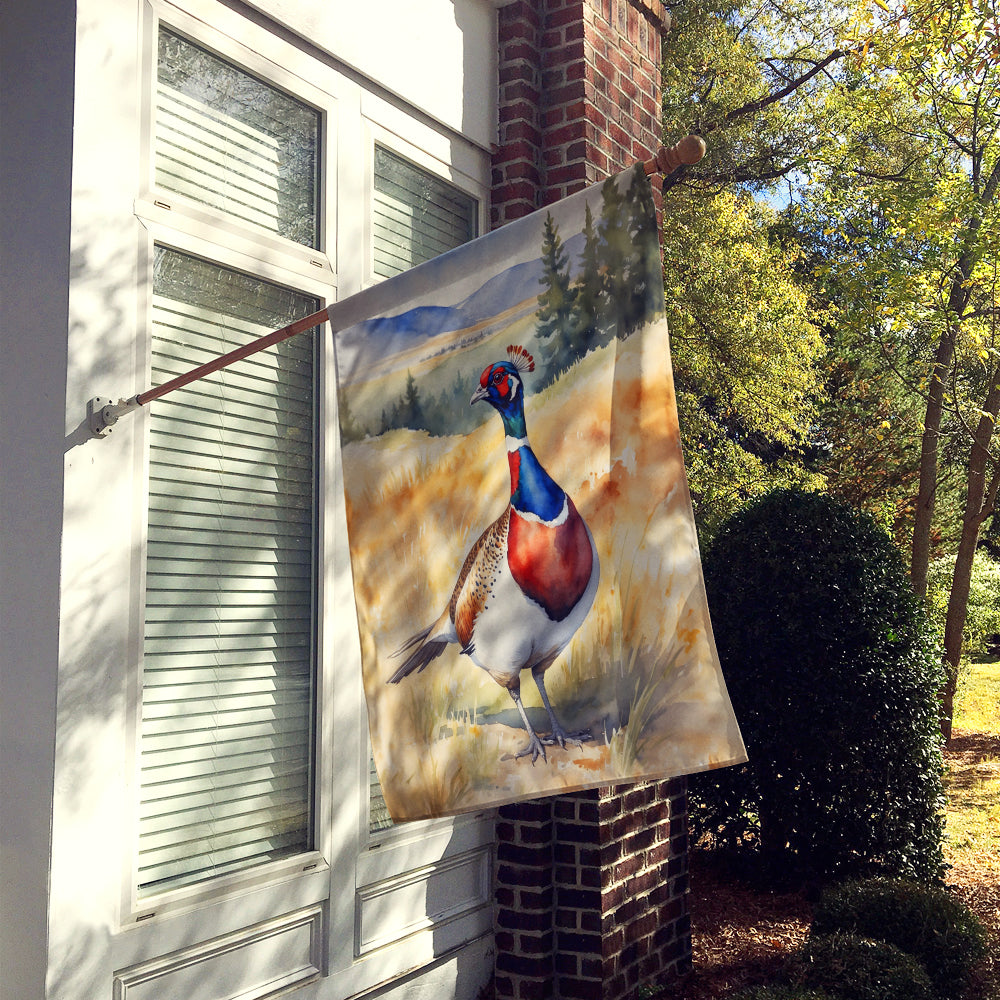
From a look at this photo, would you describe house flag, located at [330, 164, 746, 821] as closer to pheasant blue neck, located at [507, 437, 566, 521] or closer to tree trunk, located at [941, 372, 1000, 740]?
pheasant blue neck, located at [507, 437, 566, 521]

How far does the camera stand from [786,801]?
5.88 meters

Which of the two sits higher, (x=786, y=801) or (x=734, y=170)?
(x=734, y=170)

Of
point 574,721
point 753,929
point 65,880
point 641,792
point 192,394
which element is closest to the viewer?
point 574,721

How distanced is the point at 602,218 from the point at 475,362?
46 centimetres

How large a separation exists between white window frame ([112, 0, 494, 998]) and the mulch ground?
1.26 meters

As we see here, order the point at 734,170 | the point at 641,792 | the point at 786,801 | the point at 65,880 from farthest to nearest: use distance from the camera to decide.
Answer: the point at 734,170
the point at 786,801
the point at 641,792
the point at 65,880

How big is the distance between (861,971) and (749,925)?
1457 millimetres

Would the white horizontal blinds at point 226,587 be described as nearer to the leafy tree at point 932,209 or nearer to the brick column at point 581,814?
the brick column at point 581,814

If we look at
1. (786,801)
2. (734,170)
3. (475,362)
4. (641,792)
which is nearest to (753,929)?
(786,801)

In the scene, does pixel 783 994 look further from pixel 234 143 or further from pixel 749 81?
pixel 749 81

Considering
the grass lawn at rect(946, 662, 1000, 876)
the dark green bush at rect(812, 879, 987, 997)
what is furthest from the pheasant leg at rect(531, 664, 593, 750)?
the grass lawn at rect(946, 662, 1000, 876)

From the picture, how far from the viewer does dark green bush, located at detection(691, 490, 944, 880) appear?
575cm

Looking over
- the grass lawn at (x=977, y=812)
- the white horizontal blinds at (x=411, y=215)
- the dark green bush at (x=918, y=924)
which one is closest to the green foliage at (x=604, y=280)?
the white horizontal blinds at (x=411, y=215)

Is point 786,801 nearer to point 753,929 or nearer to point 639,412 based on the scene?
point 753,929
